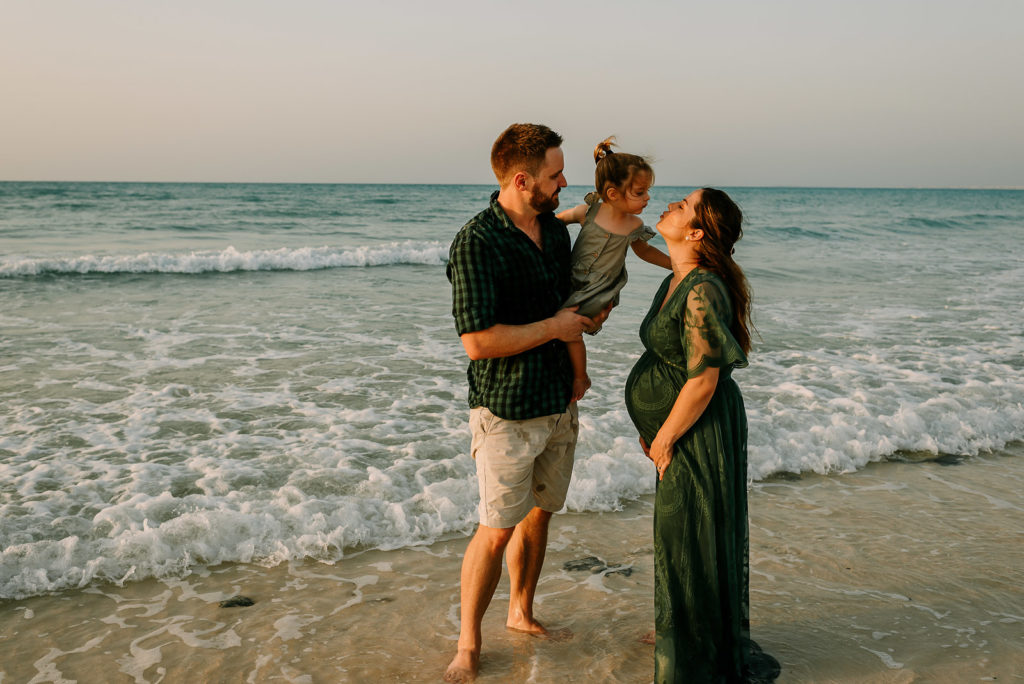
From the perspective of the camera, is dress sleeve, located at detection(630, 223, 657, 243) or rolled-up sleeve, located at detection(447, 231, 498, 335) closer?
rolled-up sleeve, located at detection(447, 231, 498, 335)

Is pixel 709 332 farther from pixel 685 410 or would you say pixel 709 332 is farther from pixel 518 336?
pixel 518 336

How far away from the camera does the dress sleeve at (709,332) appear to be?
2633 millimetres

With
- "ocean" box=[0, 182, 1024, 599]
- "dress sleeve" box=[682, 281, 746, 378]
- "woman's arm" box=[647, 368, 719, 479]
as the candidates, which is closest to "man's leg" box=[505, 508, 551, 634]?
"woman's arm" box=[647, 368, 719, 479]

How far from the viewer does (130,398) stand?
687 centimetres

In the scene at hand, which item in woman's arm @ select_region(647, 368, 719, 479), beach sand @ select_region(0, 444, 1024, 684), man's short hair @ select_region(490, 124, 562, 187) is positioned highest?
man's short hair @ select_region(490, 124, 562, 187)

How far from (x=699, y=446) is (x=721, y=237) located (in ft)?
2.48

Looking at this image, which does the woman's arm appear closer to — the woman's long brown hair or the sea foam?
the woman's long brown hair

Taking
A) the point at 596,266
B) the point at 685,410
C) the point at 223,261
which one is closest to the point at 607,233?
the point at 596,266

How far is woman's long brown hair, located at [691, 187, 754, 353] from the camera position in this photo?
271 centimetres

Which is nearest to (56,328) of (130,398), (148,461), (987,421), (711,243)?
(130,398)

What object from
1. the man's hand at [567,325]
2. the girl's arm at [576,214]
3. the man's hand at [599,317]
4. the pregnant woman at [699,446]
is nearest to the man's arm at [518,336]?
the man's hand at [567,325]

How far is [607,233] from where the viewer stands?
3049 mm

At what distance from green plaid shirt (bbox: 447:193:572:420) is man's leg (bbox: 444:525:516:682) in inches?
20.6

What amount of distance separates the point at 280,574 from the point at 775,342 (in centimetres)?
723
